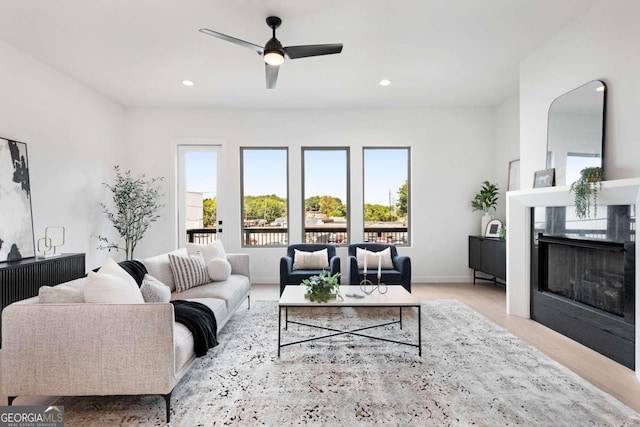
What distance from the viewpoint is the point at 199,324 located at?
2312 mm

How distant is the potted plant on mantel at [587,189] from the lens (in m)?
2.65

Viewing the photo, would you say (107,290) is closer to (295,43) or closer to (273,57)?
(273,57)

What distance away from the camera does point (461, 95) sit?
495cm

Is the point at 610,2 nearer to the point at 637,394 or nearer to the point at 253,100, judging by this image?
the point at 637,394

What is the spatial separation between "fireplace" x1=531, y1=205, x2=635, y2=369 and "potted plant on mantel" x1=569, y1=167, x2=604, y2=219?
0.15 m

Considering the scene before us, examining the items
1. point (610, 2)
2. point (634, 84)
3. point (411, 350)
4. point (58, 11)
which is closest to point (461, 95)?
point (610, 2)

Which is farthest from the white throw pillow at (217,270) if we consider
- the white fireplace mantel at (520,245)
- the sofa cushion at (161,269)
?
the white fireplace mantel at (520,245)

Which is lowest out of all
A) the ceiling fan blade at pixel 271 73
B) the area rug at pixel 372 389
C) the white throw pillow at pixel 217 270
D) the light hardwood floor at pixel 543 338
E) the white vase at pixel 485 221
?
the light hardwood floor at pixel 543 338

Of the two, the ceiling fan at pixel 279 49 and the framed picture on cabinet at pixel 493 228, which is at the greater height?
the ceiling fan at pixel 279 49

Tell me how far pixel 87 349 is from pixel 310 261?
2943 mm

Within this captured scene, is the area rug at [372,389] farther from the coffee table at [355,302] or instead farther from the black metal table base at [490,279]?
A: the black metal table base at [490,279]

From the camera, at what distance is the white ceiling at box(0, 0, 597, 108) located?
2834mm

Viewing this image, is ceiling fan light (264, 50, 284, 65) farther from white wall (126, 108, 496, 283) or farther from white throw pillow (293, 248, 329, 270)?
white wall (126, 108, 496, 283)

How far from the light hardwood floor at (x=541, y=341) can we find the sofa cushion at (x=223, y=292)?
1.01 meters
